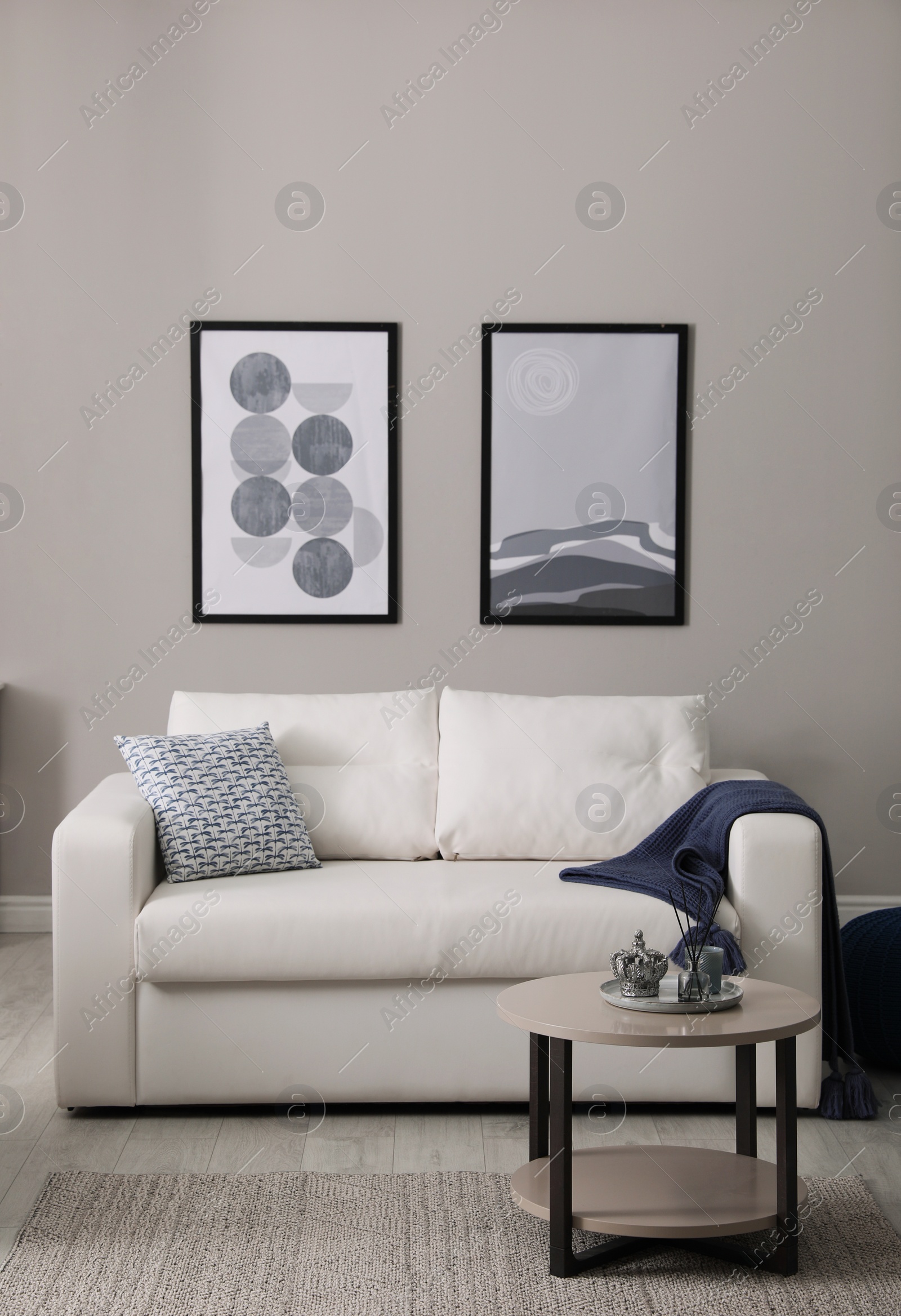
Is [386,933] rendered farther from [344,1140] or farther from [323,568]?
[323,568]

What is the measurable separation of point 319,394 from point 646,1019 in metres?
2.52

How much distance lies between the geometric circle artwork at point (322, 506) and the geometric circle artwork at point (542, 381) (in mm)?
644

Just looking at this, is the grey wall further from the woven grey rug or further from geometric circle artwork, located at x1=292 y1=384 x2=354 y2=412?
the woven grey rug

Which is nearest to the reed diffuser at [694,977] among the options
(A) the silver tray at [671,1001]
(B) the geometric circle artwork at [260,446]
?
(A) the silver tray at [671,1001]

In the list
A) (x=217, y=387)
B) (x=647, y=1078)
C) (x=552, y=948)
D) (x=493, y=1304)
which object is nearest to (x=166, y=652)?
(x=217, y=387)

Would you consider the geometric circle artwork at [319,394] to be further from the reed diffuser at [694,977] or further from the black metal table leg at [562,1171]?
the black metal table leg at [562,1171]

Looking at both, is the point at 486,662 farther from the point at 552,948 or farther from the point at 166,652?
the point at 552,948

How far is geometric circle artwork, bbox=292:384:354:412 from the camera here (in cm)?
388

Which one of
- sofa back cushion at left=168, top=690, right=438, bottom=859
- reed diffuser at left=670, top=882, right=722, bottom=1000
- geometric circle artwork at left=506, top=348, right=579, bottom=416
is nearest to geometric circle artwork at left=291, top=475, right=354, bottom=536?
geometric circle artwork at left=506, top=348, right=579, bottom=416

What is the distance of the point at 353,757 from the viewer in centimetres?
322

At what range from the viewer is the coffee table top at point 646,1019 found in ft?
6.17

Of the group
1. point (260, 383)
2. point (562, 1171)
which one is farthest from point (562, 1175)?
point (260, 383)

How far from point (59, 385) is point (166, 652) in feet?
3.08

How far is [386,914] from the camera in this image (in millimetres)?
2609
